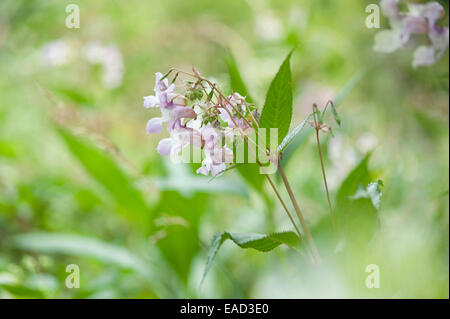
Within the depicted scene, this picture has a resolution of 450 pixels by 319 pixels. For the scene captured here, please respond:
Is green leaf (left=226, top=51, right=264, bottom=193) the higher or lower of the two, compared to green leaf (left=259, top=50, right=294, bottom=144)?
higher

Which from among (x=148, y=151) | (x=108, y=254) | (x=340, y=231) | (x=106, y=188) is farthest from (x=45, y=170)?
(x=340, y=231)

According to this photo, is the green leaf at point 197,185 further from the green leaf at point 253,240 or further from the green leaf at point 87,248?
the green leaf at point 253,240

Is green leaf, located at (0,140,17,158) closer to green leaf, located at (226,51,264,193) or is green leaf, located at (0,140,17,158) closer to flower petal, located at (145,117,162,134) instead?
green leaf, located at (226,51,264,193)

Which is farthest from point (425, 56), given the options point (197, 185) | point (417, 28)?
point (197, 185)

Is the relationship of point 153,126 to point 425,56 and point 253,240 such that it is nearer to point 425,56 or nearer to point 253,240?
point 253,240

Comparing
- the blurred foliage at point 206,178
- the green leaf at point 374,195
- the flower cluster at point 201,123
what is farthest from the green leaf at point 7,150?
the green leaf at point 374,195

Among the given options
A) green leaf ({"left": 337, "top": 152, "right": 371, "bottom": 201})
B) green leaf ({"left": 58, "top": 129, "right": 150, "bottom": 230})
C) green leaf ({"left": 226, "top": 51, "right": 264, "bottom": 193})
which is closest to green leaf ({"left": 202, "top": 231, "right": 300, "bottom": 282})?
green leaf ({"left": 337, "top": 152, "right": 371, "bottom": 201})
